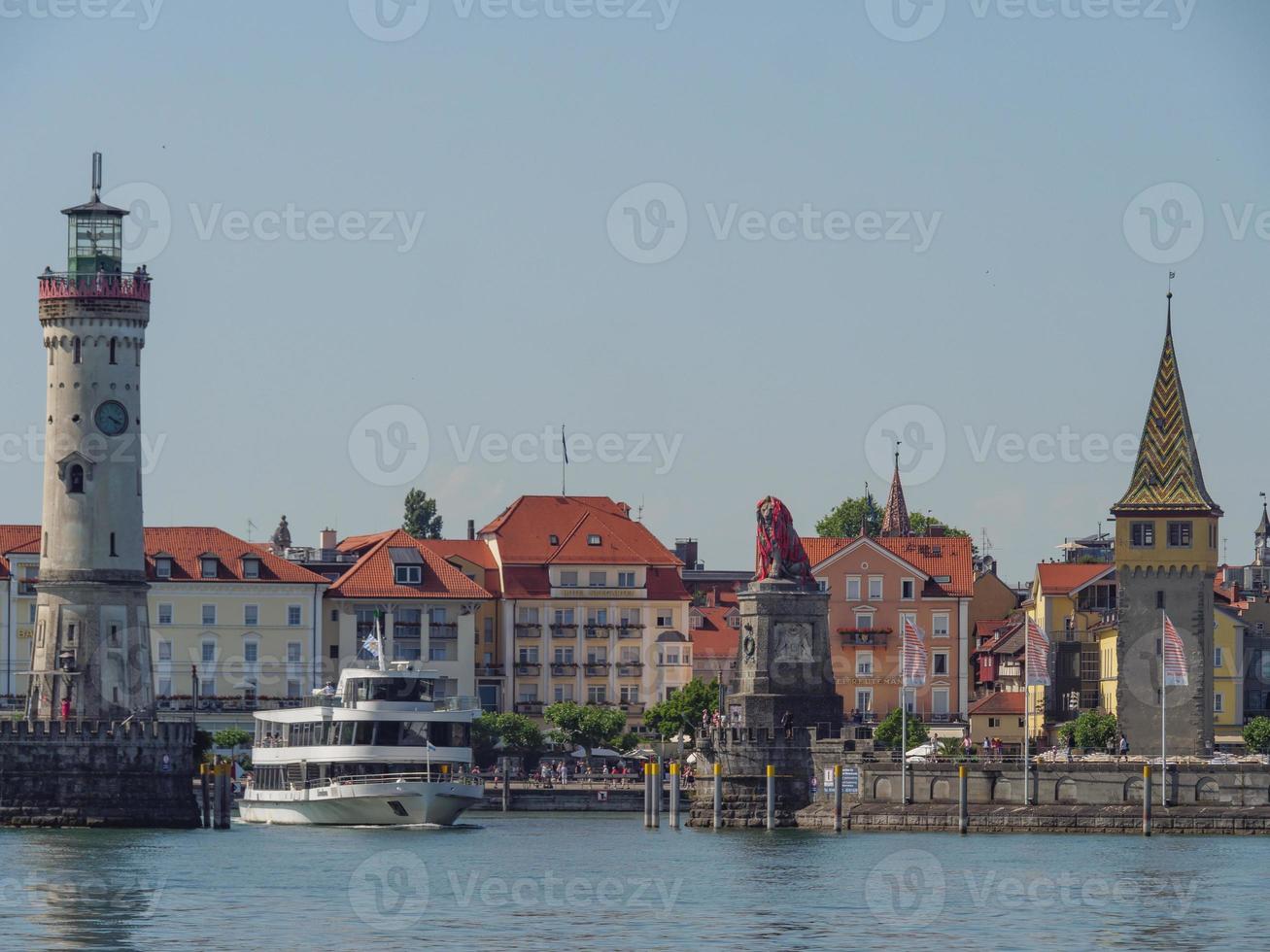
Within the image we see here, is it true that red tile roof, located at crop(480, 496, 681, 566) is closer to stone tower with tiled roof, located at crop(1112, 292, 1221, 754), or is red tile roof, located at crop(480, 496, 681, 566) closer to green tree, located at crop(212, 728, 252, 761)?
green tree, located at crop(212, 728, 252, 761)

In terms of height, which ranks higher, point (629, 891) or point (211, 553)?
point (211, 553)

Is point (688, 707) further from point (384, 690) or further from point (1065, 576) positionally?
point (384, 690)

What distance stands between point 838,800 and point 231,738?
145 feet

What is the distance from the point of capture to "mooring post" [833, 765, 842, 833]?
112375 mm

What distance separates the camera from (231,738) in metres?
148

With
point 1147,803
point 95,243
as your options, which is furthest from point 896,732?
point 95,243

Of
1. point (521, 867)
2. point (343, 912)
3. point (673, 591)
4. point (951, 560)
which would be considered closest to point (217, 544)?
point (673, 591)

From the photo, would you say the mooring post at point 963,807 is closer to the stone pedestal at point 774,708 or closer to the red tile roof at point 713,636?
the stone pedestal at point 774,708

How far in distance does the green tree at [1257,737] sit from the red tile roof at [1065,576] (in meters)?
22.8

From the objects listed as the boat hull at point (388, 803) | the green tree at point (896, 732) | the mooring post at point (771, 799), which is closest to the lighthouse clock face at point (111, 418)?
the boat hull at point (388, 803)

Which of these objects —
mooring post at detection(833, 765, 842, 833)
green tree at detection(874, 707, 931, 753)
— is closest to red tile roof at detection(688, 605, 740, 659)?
green tree at detection(874, 707, 931, 753)

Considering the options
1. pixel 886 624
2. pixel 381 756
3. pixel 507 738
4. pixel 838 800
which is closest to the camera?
pixel 838 800
